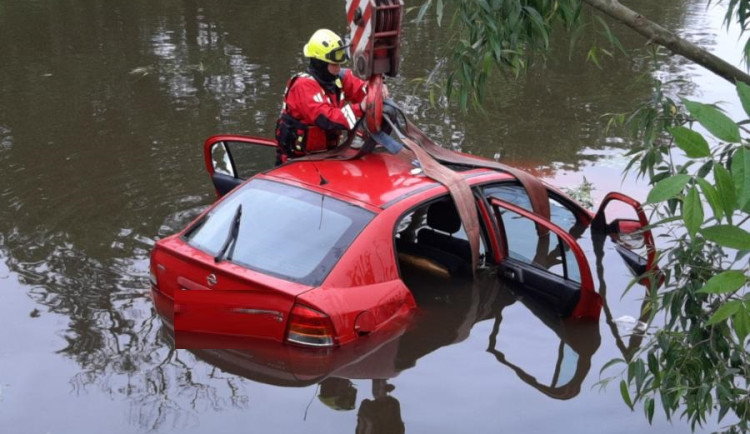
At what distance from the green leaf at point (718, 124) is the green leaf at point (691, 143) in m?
0.04

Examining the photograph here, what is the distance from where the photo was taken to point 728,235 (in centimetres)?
248

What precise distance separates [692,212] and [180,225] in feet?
20.8

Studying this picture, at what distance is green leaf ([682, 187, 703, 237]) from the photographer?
2.38 metres

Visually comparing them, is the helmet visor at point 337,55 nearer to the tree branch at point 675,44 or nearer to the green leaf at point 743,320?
the tree branch at point 675,44

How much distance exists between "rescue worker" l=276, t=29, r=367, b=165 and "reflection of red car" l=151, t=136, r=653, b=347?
2.37ft

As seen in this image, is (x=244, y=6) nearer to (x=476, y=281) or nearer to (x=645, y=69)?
(x=645, y=69)

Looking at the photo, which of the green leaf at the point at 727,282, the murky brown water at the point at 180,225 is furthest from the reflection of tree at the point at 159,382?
the green leaf at the point at 727,282

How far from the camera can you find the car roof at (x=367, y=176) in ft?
19.9

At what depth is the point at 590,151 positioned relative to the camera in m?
11.1

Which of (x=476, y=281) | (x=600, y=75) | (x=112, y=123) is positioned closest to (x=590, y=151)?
(x=600, y=75)

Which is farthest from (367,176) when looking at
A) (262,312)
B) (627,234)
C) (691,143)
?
(691,143)

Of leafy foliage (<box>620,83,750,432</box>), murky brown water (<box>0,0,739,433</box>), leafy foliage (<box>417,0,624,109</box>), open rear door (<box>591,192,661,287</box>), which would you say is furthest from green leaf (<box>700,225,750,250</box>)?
open rear door (<box>591,192,661,287</box>)

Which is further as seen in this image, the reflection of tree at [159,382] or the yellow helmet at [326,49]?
the yellow helmet at [326,49]

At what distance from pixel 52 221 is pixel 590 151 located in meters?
6.13
